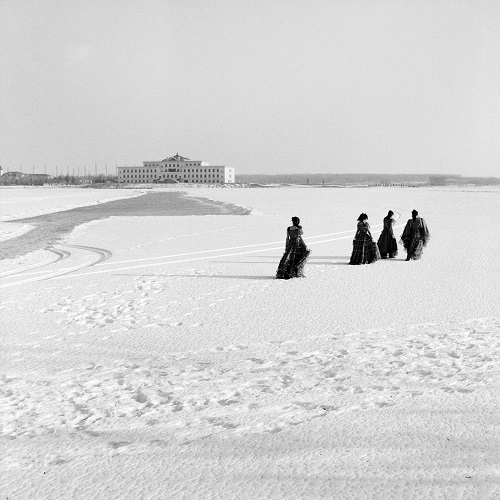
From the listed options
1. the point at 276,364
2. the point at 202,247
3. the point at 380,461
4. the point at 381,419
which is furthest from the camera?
the point at 202,247

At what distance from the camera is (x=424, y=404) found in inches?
172


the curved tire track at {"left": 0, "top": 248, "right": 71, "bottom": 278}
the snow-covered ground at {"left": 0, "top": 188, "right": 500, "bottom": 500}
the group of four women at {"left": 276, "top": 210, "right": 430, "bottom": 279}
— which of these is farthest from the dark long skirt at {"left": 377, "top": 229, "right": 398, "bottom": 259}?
the curved tire track at {"left": 0, "top": 248, "right": 71, "bottom": 278}

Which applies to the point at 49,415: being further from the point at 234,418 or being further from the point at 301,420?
the point at 301,420

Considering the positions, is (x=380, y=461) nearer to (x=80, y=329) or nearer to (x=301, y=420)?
(x=301, y=420)

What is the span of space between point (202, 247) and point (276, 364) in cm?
979

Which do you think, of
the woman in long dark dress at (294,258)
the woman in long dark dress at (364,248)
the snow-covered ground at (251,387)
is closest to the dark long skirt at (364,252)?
the woman in long dark dress at (364,248)

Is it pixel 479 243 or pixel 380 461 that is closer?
pixel 380 461

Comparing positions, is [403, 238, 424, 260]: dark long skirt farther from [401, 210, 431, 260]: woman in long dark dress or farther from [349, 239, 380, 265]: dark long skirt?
[349, 239, 380, 265]: dark long skirt

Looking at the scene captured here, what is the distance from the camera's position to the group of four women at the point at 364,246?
1016 centimetres

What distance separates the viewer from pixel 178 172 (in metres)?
161

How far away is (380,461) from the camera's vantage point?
11.6ft

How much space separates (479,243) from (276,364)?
39.1 ft

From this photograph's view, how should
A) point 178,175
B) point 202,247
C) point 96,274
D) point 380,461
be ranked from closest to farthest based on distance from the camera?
point 380,461, point 96,274, point 202,247, point 178,175

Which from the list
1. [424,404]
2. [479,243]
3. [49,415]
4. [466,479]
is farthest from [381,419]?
[479,243]
